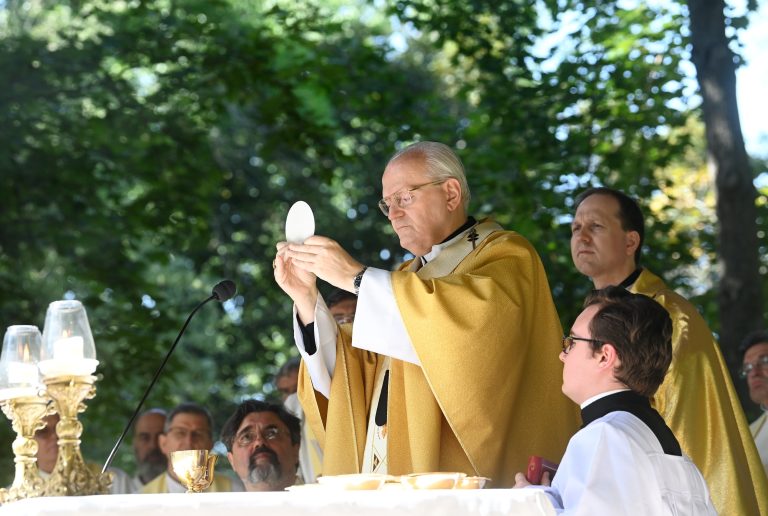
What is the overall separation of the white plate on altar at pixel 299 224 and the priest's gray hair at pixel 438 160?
53 centimetres

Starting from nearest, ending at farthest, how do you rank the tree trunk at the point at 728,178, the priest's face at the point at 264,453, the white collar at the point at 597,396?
the white collar at the point at 597,396
the priest's face at the point at 264,453
the tree trunk at the point at 728,178

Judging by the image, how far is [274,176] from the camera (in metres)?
15.5

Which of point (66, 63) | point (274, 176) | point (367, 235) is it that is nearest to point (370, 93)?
point (66, 63)

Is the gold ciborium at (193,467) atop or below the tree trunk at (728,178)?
below

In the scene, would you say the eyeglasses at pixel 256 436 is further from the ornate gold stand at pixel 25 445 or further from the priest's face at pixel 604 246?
the ornate gold stand at pixel 25 445

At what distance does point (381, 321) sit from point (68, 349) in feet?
3.55

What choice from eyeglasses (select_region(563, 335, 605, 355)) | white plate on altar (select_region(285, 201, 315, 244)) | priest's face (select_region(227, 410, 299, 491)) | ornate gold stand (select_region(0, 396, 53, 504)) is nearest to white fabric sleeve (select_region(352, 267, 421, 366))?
white plate on altar (select_region(285, 201, 315, 244))

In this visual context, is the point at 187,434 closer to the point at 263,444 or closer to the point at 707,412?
the point at 263,444

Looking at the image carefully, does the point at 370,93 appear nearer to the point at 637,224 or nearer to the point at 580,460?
the point at 637,224

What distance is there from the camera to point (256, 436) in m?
6.10

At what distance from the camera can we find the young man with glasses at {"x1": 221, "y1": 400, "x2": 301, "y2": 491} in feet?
19.8

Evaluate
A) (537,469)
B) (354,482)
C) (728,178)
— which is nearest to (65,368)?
(354,482)

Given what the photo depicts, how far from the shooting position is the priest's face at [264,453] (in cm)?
602

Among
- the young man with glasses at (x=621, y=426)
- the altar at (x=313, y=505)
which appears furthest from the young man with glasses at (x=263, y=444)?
the altar at (x=313, y=505)
